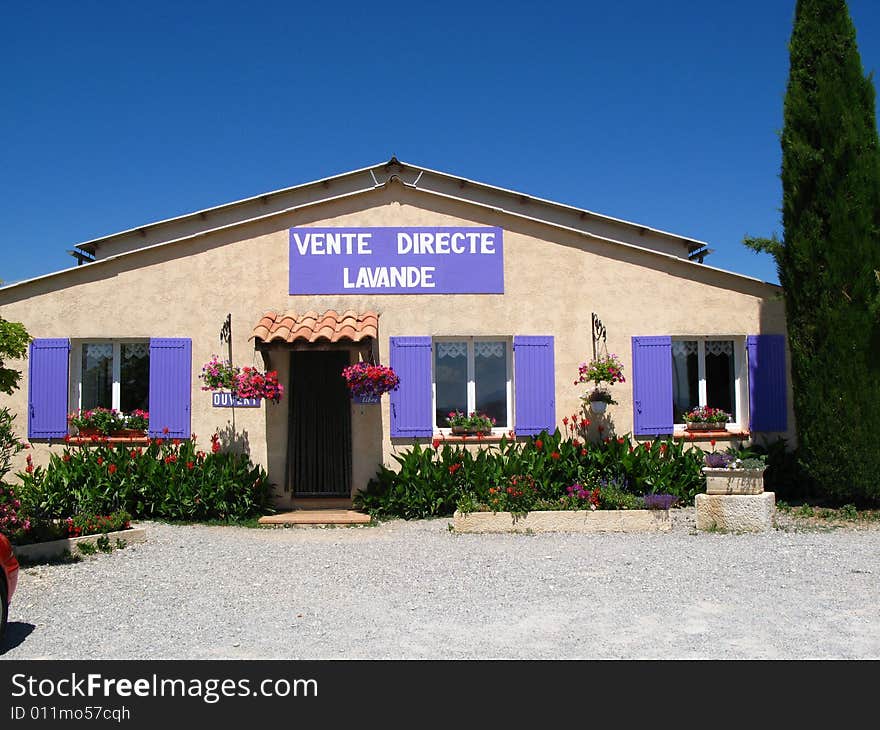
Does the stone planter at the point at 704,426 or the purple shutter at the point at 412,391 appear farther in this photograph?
the stone planter at the point at 704,426

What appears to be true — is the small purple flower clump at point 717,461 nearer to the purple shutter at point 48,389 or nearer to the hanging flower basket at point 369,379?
the hanging flower basket at point 369,379

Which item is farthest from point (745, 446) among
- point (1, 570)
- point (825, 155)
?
point (1, 570)

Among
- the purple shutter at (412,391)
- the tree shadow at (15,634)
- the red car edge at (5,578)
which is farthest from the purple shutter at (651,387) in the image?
the red car edge at (5,578)

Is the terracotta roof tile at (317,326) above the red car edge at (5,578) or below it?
above

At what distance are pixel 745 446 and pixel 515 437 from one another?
3.21 meters

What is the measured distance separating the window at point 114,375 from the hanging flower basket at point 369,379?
10.3ft

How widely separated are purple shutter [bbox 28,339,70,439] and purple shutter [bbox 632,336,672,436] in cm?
775

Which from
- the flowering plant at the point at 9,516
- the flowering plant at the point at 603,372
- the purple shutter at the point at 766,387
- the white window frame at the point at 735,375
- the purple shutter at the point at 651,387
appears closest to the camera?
the flowering plant at the point at 9,516

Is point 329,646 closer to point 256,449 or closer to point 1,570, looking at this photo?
point 1,570

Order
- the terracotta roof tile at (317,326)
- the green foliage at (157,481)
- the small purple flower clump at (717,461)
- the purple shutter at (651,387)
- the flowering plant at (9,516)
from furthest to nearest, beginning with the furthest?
1. the purple shutter at (651,387)
2. the green foliage at (157,481)
3. the terracotta roof tile at (317,326)
4. the small purple flower clump at (717,461)
5. the flowering plant at (9,516)

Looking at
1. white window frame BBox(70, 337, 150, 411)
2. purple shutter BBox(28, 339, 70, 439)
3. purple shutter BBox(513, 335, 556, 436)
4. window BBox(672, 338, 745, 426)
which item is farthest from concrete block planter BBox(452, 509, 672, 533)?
purple shutter BBox(28, 339, 70, 439)

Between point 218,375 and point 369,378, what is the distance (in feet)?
Answer: 6.53

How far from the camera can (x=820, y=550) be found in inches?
311

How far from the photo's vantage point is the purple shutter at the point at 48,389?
10.4 m
